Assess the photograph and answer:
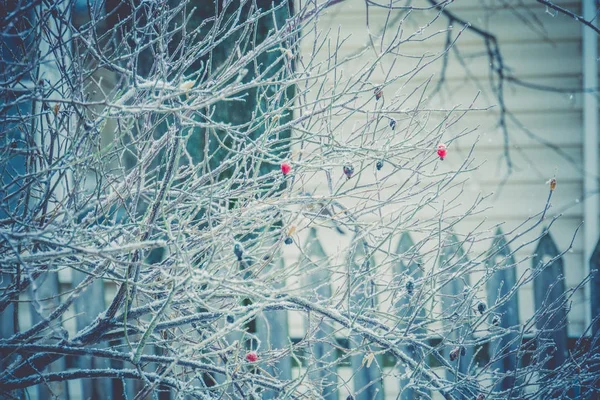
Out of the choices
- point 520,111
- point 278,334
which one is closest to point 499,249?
point 278,334

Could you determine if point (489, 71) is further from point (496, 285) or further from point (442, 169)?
point (496, 285)

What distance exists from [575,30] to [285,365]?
364 cm

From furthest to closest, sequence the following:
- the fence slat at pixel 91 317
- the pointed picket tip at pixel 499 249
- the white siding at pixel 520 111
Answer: the white siding at pixel 520 111 < the fence slat at pixel 91 317 < the pointed picket tip at pixel 499 249

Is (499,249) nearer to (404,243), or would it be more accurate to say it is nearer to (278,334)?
(404,243)

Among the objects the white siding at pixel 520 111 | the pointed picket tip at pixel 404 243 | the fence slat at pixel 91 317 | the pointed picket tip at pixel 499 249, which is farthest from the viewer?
the white siding at pixel 520 111

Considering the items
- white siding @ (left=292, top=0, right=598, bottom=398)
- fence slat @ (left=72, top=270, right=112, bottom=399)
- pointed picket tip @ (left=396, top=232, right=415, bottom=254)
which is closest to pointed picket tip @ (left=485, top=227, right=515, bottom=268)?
pointed picket tip @ (left=396, top=232, right=415, bottom=254)

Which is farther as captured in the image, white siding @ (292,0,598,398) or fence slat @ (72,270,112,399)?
white siding @ (292,0,598,398)

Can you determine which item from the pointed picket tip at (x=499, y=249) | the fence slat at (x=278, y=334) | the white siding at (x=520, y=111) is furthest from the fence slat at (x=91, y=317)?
the pointed picket tip at (x=499, y=249)

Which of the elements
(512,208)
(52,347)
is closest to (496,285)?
(512,208)

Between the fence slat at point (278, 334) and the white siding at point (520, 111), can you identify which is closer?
the fence slat at point (278, 334)

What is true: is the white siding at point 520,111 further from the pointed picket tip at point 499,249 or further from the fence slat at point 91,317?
the fence slat at point 91,317

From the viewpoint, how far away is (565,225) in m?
3.99

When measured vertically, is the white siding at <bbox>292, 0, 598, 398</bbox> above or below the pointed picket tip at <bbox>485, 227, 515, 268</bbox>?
above

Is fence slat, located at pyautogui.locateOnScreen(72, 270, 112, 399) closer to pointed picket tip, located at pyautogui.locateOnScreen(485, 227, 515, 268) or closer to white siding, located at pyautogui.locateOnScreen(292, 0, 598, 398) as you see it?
white siding, located at pyautogui.locateOnScreen(292, 0, 598, 398)
